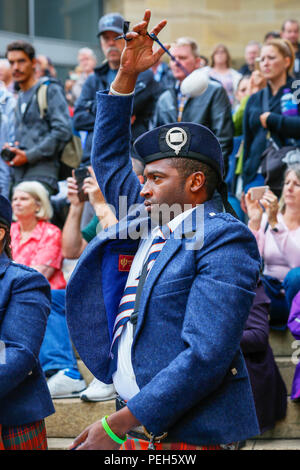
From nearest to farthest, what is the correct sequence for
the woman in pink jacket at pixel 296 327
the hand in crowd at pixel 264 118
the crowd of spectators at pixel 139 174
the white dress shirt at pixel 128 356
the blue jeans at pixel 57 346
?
1. the white dress shirt at pixel 128 356
2. the woman in pink jacket at pixel 296 327
3. the crowd of spectators at pixel 139 174
4. the blue jeans at pixel 57 346
5. the hand in crowd at pixel 264 118

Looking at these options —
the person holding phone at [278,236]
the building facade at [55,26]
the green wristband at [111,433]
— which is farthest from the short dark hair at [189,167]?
the building facade at [55,26]

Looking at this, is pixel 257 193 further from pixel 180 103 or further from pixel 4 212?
pixel 4 212

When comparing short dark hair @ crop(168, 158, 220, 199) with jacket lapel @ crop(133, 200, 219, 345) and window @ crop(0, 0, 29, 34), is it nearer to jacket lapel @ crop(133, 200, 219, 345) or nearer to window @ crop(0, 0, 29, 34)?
jacket lapel @ crop(133, 200, 219, 345)

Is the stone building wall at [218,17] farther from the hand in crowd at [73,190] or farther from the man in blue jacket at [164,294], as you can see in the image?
the man in blue jacket at [164,294]

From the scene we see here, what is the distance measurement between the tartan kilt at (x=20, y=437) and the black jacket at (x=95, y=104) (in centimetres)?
334

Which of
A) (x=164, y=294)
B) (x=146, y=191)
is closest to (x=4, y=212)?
(x=146, y=191)

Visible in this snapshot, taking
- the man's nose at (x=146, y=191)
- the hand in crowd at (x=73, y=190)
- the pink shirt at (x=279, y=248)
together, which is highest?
the man's nose at (x=146, y=191)

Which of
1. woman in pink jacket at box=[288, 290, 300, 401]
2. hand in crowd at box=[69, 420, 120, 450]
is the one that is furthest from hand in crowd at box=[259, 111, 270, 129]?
hand in crowd at box=[69, 420, 120, 450]

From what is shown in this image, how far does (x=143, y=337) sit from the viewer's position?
203 cm

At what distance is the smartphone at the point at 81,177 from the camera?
4.80m

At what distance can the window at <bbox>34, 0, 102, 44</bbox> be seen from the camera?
13.9 m

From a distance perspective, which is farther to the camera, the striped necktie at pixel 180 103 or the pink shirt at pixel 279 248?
the striped necktie at pixel 180 103

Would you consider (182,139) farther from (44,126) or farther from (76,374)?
(44,126)
